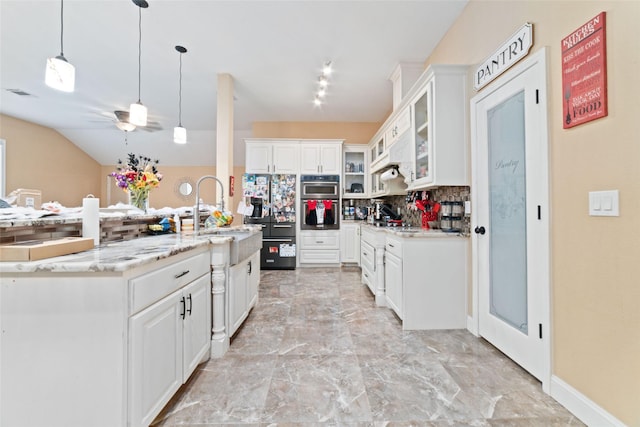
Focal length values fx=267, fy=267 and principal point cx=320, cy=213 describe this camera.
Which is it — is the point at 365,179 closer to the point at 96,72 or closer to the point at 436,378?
the point at 436,378

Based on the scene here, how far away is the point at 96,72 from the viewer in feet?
13.2

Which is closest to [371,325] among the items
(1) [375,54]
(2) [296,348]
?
(2) [296,348]

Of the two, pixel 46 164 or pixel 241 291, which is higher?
pixel 46 164

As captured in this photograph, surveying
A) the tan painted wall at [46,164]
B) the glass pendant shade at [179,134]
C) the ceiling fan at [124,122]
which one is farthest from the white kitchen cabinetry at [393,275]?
the tan painted wall at [46,164]

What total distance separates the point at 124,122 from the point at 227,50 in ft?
11.2

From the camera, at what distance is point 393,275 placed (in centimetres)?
276

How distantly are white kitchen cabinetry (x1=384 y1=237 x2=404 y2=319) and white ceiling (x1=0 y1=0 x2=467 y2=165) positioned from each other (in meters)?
2.33

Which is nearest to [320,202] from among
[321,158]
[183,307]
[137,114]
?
[321,158]

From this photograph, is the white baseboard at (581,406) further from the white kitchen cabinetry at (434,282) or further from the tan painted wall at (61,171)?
the tan painted wall at (61,171)

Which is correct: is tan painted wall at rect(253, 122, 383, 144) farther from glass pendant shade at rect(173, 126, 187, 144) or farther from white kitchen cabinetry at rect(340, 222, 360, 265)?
glass pendant shade at rect(173, 126, 187, 144)

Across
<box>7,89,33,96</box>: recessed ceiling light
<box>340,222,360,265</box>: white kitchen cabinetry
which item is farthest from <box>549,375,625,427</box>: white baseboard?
<box>7,89,33,96</box>: recessed ceiling light

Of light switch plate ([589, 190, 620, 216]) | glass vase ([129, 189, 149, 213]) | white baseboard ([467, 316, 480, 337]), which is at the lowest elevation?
white baseboard ([467, 316, 480, 337])

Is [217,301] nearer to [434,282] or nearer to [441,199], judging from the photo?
[434,282]

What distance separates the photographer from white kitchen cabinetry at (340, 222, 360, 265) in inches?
206
